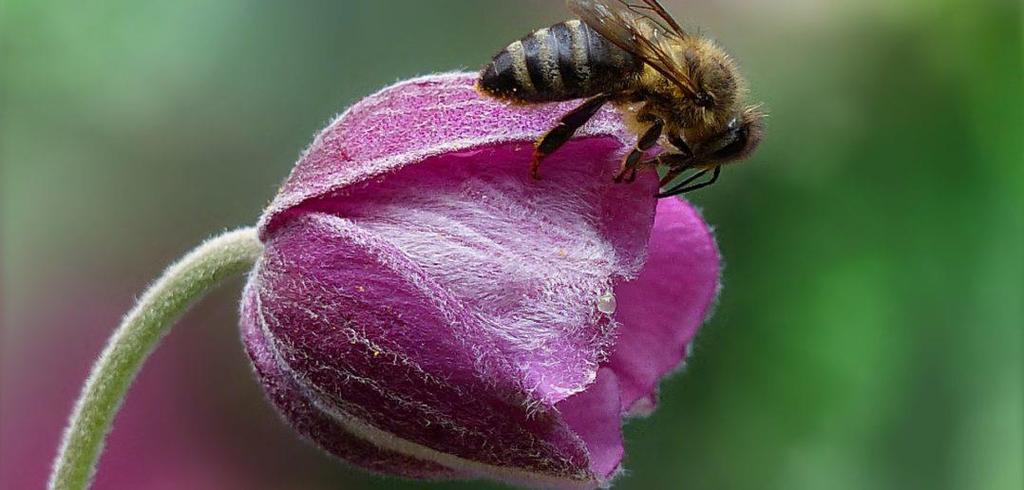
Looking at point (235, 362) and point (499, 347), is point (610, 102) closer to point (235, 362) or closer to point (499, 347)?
point (499, 347)

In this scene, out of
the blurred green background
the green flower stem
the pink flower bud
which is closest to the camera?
the pink flower bud

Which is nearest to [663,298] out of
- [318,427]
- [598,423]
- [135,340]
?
[598,423]

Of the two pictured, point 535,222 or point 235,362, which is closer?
point 535,222

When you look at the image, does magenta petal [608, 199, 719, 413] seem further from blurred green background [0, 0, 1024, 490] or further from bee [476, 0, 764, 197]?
blurred green background [0, 0, 1024, 490]

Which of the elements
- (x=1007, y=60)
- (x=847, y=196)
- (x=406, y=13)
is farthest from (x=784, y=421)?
(x=406, y=13)

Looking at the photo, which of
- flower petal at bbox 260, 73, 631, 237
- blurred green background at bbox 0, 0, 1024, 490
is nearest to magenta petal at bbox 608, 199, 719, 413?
flower petal at bbox 260, 73, 631, 237

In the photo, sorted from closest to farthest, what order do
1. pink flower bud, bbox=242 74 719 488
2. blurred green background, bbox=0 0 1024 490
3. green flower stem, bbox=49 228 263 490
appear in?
pink flower bud, bbox=242 74 719 488 < green flower stem, bbox=49 228 263 490 < blurred green background, bbox=0 0 1024 490
